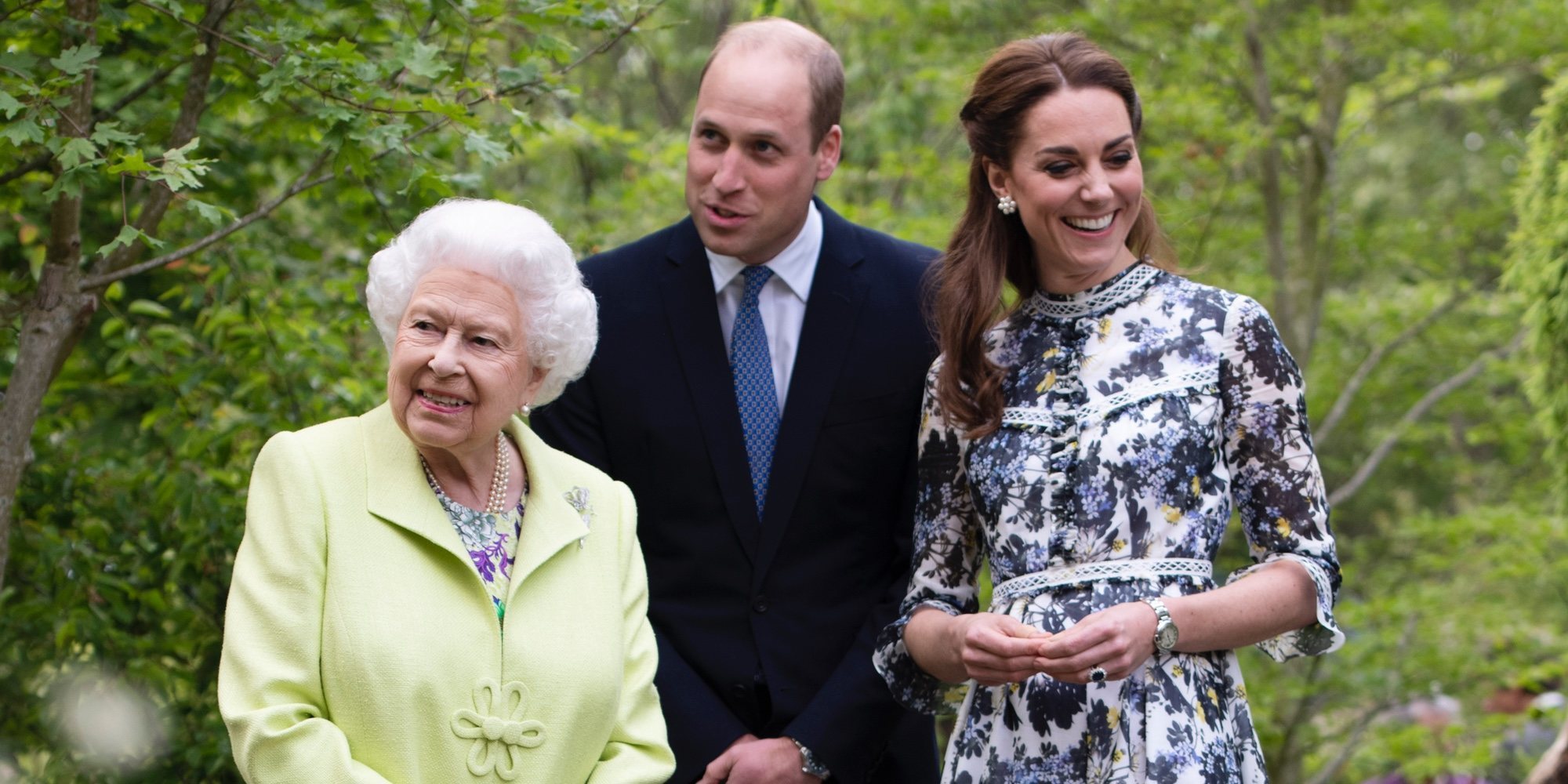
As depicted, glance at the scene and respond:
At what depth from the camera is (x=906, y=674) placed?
2.99m

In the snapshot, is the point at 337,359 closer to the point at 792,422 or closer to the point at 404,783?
the point at 792,422

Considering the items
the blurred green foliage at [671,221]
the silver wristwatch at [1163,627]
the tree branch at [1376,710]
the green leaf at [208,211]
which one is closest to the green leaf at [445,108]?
the blurred green foliage at [671,221]

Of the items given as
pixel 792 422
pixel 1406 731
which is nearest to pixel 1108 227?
pixel 792 422

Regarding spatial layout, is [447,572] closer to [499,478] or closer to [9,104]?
[499,478]

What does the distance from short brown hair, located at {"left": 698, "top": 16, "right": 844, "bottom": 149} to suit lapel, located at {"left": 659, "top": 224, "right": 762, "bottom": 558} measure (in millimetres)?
383

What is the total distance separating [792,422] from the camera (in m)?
3.20

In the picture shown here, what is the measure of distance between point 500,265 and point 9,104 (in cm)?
97

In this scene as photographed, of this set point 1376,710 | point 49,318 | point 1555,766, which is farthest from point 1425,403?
point 49,318

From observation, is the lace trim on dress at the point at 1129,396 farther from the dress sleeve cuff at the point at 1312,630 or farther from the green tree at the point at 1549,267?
the green tree at the point at 1549,267

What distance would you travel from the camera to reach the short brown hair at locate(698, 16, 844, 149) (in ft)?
10.7

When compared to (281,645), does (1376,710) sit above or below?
above

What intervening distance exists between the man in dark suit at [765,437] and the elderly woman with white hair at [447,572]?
1.59ft

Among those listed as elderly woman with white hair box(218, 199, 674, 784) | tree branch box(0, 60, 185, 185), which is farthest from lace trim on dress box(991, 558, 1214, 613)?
tree branch box(0, 60, 185, 185)

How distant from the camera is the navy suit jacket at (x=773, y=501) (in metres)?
3.12
